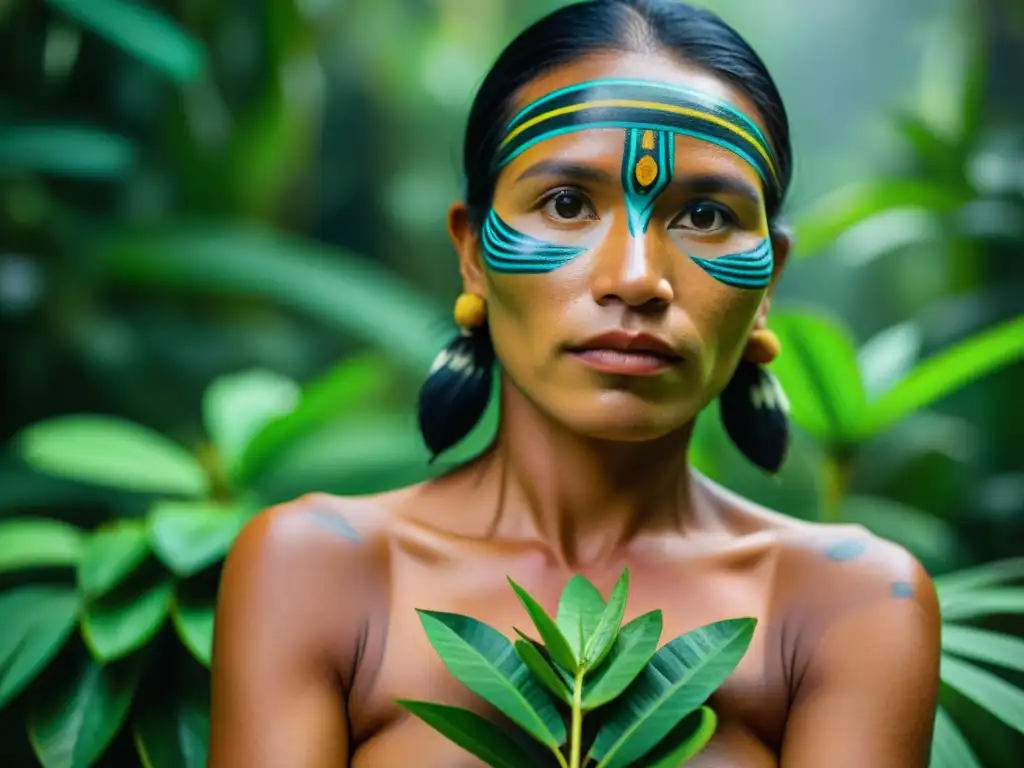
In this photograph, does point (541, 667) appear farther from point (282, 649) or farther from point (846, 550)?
point (846, 550)

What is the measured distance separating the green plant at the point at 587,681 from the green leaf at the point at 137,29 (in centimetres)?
160

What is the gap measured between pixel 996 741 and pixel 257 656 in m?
1.19

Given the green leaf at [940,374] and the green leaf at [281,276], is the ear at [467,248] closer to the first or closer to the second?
the green leaf at [940,374]

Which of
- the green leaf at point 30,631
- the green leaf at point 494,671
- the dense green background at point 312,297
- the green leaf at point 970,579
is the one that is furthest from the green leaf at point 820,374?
the green leaf at point 30,631

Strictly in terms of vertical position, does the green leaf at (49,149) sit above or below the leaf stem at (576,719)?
above

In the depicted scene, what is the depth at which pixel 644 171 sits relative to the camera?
127 cm

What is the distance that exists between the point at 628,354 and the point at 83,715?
82cm

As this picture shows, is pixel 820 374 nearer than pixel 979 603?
No

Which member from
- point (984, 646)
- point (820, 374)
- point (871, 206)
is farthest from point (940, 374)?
point (871, 206)

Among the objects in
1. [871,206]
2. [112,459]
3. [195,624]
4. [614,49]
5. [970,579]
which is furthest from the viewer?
[871,206]

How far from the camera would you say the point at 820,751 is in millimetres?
1224

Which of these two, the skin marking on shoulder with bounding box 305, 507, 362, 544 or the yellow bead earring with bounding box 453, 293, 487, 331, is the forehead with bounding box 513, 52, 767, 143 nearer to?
the yellow bead earring with bounding box 453, 293, 487, 331

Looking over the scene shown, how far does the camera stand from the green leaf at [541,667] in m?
1.11

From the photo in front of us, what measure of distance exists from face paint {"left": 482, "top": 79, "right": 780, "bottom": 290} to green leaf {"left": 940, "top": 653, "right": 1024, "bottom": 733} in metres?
0.55
